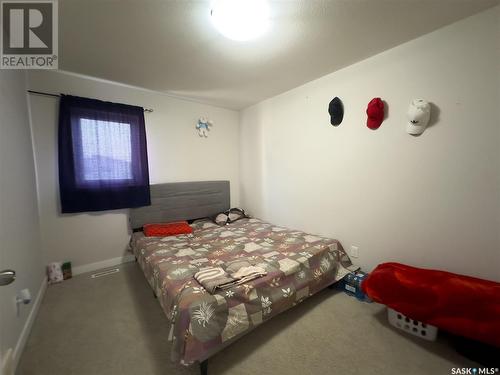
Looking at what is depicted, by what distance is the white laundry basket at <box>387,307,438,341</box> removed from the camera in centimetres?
158

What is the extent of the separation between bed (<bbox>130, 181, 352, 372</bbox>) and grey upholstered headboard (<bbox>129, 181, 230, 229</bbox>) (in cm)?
1

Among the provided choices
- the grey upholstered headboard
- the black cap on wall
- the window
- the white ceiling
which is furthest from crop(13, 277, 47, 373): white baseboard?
the black cap on wall

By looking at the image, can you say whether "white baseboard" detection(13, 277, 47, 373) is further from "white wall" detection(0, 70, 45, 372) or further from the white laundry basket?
the white laundry basket

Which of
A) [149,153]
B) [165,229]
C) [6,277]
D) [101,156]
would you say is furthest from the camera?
[149,153]

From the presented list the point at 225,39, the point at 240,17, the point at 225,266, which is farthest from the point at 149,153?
the point at 240,17

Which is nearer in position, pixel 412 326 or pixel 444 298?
pixel 444 298

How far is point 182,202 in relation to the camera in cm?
330

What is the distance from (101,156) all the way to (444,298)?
3561mm

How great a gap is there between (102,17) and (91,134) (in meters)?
1.47

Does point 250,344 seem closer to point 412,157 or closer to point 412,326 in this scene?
point 412,326

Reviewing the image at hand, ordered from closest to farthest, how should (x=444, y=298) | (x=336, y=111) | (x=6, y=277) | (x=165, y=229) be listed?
(x=6, y=277)
(x=444, y=298)
(x=336, y=111)
(x=165, y=229)

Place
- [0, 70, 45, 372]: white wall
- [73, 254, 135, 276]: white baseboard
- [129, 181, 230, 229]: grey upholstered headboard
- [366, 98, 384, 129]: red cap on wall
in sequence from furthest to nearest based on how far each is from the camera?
[129, 181, 230, 229]: grey upholstered headboard → [73, 254, 135, 276]: white baseboard → [366, 98, 384, 129]: red cap on wall → [0, 70, 45, 372]: white wall

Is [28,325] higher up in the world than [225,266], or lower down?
lower down

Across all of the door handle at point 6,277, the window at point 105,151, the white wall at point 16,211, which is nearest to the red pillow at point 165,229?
the window at point 105,151
